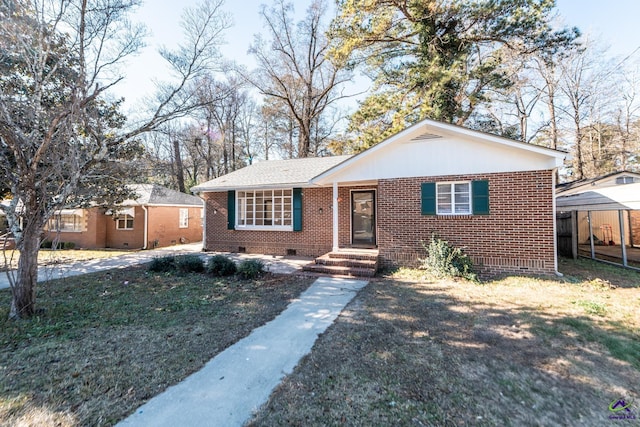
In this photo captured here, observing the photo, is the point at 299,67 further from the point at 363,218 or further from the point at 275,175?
the point at 363,218

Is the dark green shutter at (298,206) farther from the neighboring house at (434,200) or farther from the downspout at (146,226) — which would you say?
the downspout at (146,226)

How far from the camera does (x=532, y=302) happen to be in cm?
555

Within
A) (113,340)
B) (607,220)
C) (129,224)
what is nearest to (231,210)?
(129,224)

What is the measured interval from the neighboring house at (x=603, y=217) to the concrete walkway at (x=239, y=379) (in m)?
10.1

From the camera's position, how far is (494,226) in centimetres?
775

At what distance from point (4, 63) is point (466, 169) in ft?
37.3

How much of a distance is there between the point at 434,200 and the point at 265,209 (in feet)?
22.1

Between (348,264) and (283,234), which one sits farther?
(283,234)

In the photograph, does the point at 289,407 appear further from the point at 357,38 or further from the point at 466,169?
the point at 357,38

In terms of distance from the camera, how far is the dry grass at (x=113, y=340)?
2.65m

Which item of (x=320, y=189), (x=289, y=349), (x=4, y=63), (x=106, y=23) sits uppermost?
(x=106, y=23)

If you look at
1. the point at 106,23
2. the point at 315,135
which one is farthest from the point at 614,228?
the point at 106,23

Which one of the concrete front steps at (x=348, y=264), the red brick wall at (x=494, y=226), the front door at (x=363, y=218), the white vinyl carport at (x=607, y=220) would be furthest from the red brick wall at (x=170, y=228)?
the white vinyl carport at (x=607, y=220)

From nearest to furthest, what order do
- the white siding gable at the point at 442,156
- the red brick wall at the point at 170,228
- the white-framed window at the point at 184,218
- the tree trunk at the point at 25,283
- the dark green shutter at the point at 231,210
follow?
the tree trunk at the point at 25,283 < the white siding gable at the point at 442,156 < the dark green shutter at the point at 231,210 < the red brick wall at the point at 170,228 < the white-framed window at the point at 184,218
